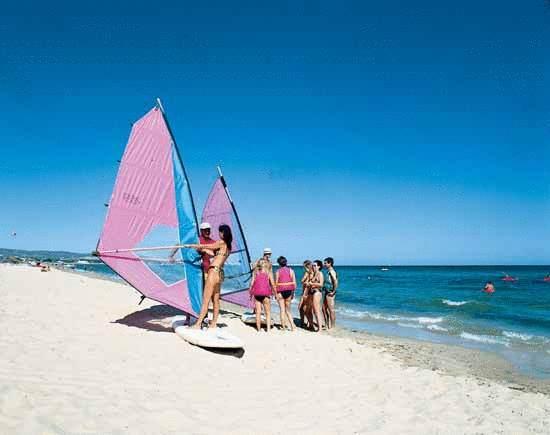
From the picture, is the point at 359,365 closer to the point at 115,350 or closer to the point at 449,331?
the point at 115,350

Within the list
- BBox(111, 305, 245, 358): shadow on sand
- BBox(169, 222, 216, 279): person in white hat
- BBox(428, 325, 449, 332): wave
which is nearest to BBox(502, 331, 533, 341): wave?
BBox(428, 325, 449, 332): wave

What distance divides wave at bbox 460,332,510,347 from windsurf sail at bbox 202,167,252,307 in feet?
19.2

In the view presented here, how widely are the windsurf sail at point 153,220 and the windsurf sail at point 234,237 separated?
2.43m

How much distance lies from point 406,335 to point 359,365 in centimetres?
539

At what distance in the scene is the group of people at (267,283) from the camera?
6.36 meters

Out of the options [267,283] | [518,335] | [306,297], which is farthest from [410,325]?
[267,283]

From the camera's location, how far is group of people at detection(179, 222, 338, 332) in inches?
251

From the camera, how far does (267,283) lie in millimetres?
8375

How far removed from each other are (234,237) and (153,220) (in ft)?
9.45

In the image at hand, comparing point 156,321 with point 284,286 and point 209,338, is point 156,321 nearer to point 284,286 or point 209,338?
point 209,338

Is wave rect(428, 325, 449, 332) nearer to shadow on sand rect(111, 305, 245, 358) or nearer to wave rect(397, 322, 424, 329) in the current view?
wave rect(397, 322, 424, 329)

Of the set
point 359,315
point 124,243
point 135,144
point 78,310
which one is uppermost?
point 135,144

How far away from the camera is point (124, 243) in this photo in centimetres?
708

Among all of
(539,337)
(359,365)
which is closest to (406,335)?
(539,337)
